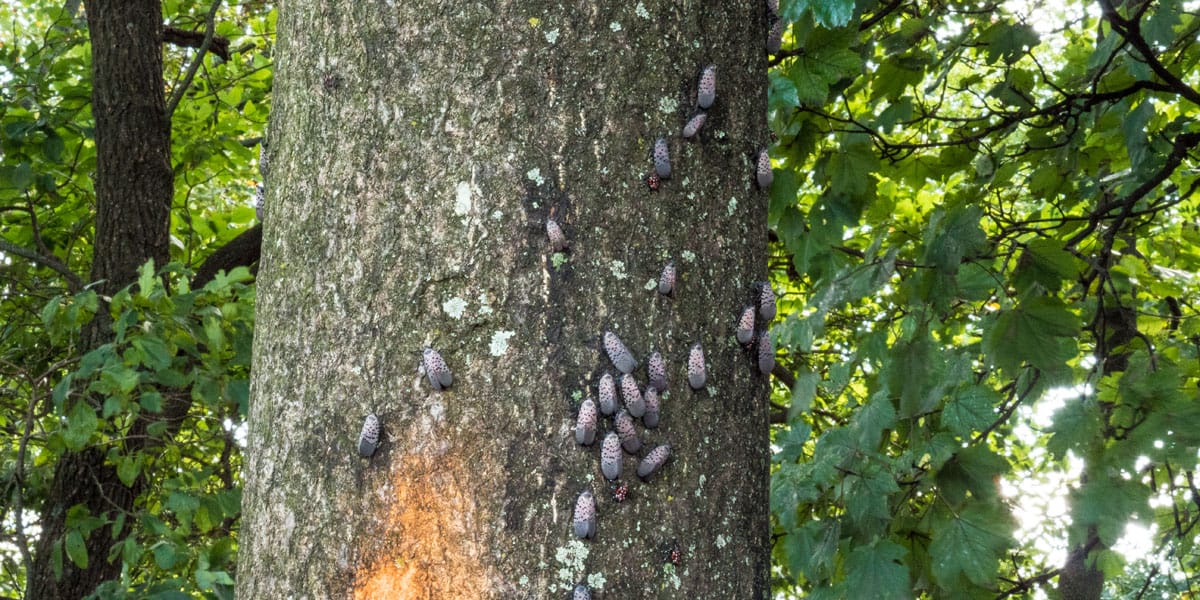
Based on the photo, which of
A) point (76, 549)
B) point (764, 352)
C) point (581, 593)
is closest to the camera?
point (581, 593)

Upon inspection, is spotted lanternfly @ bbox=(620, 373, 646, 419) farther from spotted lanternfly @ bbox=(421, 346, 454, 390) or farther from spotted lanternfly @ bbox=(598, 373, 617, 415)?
spotted lanternfly @ bbox=(421, 346, 454, 390)

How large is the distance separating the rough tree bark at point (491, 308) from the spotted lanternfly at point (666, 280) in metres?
0.01

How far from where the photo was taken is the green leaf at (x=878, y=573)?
2.32m

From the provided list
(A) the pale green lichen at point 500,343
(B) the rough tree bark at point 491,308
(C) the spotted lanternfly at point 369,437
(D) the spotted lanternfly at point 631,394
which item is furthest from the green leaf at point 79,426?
(D) the spotted lanternfly at point 631,394

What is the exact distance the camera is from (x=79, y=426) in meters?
3.42

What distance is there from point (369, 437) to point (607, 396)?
32cm

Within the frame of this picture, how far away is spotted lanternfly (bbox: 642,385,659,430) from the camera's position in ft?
4.53

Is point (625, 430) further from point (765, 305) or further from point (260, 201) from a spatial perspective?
point (260, 201)

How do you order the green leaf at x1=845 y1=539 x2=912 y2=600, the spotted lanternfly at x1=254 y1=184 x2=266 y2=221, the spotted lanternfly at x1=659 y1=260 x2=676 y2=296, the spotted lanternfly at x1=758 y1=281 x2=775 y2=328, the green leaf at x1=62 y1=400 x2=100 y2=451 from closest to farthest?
the spotted lanternfly at x1=659 y1=260 x2=676 y2=296 → the spotted lanternfly at x1=758 y1=281 x2=775 y2=328 → the spotted lanternfly at x1=254 y1=184 x2=266 y2=221 → the green leaf at x1=845 y1=539 x2=912 y2=600 → the green leaf at x1=62 y1=400 x2=100 y2=451

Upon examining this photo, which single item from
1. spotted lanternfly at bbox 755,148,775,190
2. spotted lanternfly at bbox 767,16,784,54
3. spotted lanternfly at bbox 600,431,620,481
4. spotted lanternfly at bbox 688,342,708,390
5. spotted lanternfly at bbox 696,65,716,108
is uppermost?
spotted lanternfly at bbox 767,16,784,54

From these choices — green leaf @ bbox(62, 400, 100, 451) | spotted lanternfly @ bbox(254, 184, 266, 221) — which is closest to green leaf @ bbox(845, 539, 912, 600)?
spotted lanternfly @ bbox(254, 184, 266, 221)

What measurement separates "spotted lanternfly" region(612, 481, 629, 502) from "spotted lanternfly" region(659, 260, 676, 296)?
28cm

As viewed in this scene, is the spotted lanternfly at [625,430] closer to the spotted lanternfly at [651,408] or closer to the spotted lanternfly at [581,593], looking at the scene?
the spotted lanternfly at [651,408]

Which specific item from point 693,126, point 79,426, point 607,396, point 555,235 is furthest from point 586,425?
point 79,426
